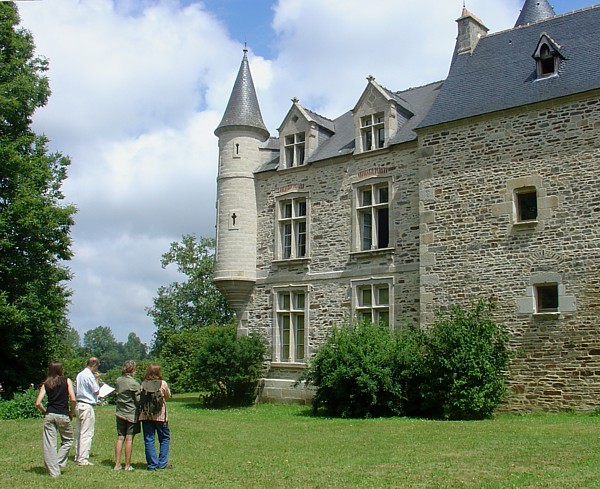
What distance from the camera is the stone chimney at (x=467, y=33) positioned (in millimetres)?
20969

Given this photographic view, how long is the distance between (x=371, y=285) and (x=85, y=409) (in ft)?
37.5

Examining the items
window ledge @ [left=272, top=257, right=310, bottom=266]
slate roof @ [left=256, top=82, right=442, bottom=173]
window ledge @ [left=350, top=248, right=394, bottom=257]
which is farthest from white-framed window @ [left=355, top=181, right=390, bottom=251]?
window ledge @ [left=272, top=257, right=310, bottom=266]

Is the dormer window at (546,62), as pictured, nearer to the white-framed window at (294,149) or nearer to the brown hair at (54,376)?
the white-framed window at (294,149)

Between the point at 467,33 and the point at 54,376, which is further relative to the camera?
the point at 467,33

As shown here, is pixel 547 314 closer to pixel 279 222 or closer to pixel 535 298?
pixel 535 298

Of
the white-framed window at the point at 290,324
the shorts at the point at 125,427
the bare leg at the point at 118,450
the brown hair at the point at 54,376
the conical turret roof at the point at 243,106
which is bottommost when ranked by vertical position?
the bare leg at the point at 118,450

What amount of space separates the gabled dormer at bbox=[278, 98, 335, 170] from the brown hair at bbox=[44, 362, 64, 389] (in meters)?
14.0

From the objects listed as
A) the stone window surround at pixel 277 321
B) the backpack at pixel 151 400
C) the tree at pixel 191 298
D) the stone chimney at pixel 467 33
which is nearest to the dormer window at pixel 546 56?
the stone chimney at pixel 467 33

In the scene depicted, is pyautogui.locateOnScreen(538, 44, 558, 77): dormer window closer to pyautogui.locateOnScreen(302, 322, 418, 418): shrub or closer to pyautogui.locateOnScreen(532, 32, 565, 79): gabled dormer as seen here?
pyautogui.locateOnScreen(532, 32, 565, 79): gabled dormer

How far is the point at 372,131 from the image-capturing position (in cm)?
2147

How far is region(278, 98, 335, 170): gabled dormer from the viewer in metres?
23.1

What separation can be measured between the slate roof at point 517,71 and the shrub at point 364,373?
6053 millimetres

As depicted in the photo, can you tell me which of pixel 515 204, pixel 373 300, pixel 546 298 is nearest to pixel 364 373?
pixel 373 300

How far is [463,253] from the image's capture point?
60.1 ft
